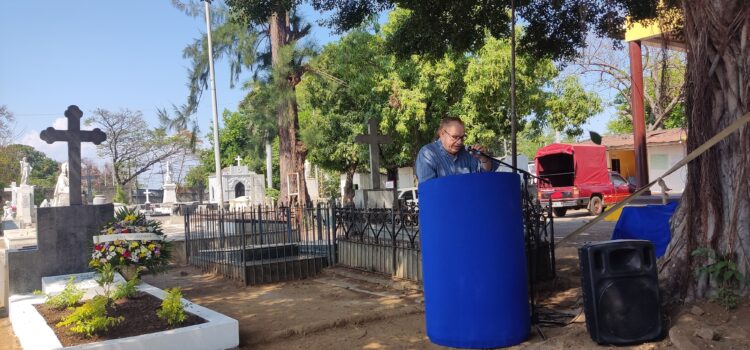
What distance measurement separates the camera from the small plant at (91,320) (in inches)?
185

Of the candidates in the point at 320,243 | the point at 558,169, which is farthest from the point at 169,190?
the point at 320,243

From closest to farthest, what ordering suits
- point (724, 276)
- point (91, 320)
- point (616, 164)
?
1. point (724, 276)
2. point (91, 320)
3. point (616, 164)

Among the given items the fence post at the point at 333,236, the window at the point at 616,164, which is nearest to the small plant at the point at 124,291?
the fence post at the point at 333,236

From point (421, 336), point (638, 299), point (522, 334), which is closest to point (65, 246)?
point (421, 336)

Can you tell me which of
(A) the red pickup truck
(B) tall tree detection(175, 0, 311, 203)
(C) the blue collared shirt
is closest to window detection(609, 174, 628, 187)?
(A) the red pickup truck

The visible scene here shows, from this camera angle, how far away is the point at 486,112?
2291 centimetres

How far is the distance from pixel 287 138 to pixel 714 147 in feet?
55.1

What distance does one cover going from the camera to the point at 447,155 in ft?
15.2

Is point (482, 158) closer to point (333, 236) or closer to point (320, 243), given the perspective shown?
point (333, 236)

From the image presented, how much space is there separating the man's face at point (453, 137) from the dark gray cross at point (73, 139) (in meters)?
5.84

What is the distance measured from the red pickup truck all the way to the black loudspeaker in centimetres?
1805

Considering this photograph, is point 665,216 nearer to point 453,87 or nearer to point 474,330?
point 474,330

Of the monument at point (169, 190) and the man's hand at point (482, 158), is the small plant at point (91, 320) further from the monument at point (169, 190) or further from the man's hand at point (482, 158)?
the monument at point (169, 190)

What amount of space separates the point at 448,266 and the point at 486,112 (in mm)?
19411
